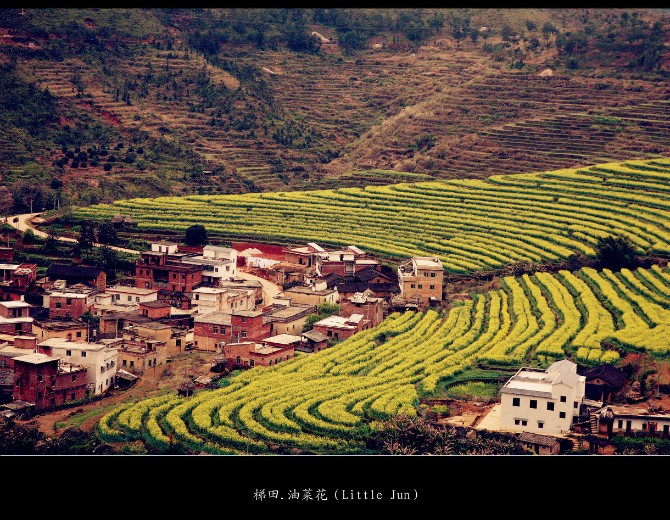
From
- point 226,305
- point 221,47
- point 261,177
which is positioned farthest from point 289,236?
point 221,47

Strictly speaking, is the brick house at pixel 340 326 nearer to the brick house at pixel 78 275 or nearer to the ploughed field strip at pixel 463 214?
the ploughed field strip at pixel 463 214

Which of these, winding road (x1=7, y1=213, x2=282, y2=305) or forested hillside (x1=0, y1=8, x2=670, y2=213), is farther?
forested hillside (x1=0, y1=8, x2=670, y2=213)

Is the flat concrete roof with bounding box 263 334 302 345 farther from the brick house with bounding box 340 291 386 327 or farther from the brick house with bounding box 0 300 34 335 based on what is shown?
the brick house with bounding box 0 300 34 335

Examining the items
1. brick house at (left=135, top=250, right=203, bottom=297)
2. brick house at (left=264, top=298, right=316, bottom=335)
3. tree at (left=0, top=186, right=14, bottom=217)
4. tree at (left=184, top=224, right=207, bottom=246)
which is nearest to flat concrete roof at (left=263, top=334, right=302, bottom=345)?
brick house at (left=264, top=298, right=316, bottom=335)

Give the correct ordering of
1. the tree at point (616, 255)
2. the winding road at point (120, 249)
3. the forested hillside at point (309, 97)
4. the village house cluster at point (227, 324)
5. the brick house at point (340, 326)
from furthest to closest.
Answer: the forested hillside at point (309, 97)
the winding road at point (120, 249)
the tree at point (616, 255)
the brick house at point (340, 326)
the village house cluster at point (227, 324)

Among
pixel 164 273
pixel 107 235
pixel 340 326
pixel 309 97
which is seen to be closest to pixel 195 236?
pixel 107 235

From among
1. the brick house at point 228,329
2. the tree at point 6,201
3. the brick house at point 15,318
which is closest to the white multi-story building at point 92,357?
the brick house at point 15,318

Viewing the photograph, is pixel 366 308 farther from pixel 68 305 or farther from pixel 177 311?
pixel 68 305
